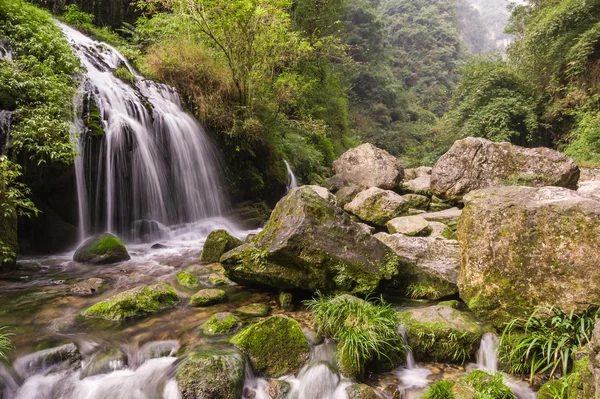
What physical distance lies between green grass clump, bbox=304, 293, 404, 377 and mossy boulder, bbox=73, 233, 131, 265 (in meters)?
4.55

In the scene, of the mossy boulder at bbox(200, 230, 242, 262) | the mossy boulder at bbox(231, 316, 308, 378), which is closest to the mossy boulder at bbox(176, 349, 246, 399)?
the mossy boulder at bbox(231, 316, 308, 378)

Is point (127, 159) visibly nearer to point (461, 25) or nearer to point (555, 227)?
point (555, 227)

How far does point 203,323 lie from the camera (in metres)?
4.64

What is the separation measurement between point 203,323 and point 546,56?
2113cm

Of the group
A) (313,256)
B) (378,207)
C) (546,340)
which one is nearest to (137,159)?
(313,256)

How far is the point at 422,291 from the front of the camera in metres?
5.64

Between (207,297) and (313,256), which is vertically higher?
(313,256)

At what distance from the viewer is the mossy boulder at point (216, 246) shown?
24.3 feet

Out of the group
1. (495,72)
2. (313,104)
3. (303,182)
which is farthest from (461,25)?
(303,182)

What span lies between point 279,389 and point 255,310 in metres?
1.57

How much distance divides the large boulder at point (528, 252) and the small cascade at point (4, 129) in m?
7.91

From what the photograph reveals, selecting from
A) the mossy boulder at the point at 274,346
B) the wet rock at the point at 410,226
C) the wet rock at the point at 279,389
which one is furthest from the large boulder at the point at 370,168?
the wet rock at the point at 279,389

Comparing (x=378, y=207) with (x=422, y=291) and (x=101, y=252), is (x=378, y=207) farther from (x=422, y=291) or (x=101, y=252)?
(x=101, y=252)

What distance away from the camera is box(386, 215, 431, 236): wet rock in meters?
8.40
